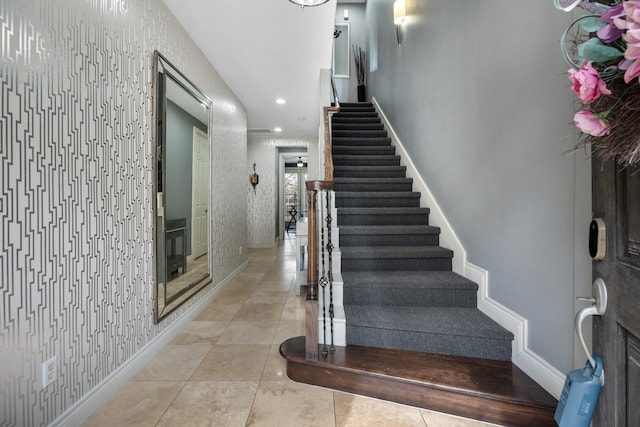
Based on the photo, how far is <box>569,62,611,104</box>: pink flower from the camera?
2.07 ft

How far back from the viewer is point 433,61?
299 cm

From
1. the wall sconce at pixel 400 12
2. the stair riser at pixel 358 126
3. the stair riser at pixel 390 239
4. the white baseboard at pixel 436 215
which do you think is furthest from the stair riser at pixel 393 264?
the wall sconce at pixel 400 12

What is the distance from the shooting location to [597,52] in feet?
2.13

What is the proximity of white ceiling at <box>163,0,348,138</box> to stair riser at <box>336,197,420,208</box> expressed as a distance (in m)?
1.67

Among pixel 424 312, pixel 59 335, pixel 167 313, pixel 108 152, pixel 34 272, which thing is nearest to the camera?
pixel 34 272

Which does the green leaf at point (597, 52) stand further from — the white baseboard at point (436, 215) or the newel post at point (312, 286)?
the white baseboard at point (436, 215)

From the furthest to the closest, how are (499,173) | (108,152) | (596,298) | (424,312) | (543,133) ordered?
(424,312)
(499,173)
(108,152)
(543,133)
(596,298)

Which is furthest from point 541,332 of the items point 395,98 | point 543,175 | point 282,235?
point 282,235

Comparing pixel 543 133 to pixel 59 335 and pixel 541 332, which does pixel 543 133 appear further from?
pixel 59 335

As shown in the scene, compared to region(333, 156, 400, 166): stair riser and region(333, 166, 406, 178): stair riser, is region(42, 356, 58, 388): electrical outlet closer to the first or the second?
region(333, 166, 406, 178): stair riser

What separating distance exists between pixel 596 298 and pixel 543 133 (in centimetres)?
100

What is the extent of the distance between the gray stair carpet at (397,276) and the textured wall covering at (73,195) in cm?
151

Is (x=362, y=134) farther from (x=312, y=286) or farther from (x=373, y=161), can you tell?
(x=312, y=286)

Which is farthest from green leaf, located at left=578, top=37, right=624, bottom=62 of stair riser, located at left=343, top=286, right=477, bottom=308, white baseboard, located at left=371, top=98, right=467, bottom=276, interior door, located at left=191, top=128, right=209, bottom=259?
interior door, located at left=191, top=128, right=209, bottom=259
